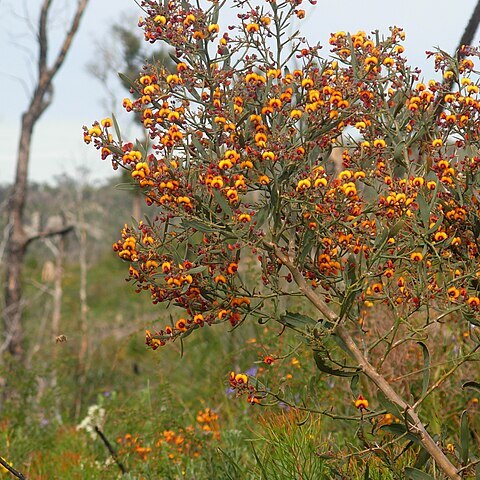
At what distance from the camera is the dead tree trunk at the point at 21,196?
35.8 feet

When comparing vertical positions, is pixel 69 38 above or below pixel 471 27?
above

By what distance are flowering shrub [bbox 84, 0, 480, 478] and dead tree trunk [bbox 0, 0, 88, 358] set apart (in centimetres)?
847

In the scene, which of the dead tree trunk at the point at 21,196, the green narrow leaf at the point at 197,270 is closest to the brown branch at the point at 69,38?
the dead tree trunk at the point at 21,196

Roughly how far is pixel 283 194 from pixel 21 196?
29.9ft

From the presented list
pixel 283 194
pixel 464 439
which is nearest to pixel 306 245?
pixel 283 194

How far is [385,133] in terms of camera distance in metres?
3.12

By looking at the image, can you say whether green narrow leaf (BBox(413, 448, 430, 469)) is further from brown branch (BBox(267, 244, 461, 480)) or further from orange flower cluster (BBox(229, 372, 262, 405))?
orange flower cluster (BBox(229, 372, 262, 405))

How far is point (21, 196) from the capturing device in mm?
11211

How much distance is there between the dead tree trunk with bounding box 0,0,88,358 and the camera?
1091 cm

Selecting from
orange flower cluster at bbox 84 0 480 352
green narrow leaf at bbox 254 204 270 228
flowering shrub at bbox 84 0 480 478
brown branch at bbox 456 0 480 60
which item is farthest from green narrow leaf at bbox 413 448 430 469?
brown branch at bbox 456 0 480 60

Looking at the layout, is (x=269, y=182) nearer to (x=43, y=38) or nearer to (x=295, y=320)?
(x=295, y=320)

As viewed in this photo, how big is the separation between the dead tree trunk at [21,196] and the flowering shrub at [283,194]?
847cm

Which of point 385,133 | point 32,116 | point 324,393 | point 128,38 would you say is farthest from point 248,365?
point 128,38

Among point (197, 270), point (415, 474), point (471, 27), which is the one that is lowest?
point (415, 474)
